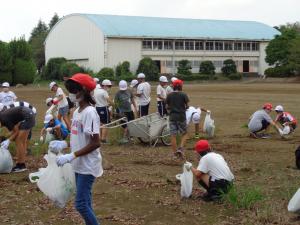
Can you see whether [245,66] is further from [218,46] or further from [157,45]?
[157,45]

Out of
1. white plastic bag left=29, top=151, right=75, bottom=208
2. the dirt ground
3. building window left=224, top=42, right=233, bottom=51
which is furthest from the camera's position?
building window left=224, top=42, right=233, bottom=51

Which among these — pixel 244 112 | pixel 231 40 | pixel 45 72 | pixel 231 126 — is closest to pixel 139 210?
pixel 231 126

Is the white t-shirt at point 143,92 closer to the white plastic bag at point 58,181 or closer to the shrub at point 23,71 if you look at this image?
→ the white plastic bag at point 58,181

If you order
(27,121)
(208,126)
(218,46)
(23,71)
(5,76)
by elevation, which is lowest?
(208,126)

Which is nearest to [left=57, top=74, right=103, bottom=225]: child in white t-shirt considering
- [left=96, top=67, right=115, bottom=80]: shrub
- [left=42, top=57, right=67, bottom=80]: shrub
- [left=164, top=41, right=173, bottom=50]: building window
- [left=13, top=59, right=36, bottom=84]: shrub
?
[left=96, top=67, right=115, bottom=80]: shrub

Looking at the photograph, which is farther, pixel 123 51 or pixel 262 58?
pixel 262 58

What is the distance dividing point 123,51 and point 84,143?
60.3 meters

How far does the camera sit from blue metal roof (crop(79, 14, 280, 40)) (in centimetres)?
6606

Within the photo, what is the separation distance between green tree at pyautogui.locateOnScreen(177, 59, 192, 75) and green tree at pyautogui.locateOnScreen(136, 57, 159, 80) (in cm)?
→ 462

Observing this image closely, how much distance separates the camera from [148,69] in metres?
60.8

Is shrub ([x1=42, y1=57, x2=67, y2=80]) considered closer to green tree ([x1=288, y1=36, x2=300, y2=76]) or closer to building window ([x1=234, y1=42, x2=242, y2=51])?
building window ([x1=234, y1=42, x2=242, y2=51])

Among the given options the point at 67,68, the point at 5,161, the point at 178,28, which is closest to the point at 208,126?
the point at 5,161

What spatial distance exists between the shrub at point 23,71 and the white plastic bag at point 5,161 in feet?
158

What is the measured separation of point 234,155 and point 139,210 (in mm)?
4655
